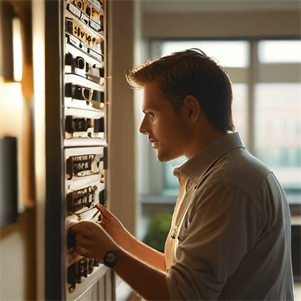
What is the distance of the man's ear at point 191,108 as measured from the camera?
1.17 m

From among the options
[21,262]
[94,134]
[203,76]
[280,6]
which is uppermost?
[280,6]

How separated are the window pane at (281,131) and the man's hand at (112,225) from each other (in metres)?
3.10

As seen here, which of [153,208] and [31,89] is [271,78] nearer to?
[153,208]

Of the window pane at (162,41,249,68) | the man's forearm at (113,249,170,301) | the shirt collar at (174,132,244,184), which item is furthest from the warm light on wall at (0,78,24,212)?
the window pane at (162,41,249,68)

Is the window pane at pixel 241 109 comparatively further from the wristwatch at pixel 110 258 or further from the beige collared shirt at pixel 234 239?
the wristwatch at pixel 110 258

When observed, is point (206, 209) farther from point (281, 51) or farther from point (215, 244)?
point (281, 51)

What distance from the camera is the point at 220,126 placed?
3.99ft

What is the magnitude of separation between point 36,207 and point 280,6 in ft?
11.7

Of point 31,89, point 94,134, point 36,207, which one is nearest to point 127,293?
point 94,134

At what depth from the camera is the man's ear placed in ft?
3.84

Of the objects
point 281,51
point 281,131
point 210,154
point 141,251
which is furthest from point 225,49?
point 210,154

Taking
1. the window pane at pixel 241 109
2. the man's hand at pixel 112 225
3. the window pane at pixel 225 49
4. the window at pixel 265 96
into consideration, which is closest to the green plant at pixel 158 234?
the window at pixel 265 96

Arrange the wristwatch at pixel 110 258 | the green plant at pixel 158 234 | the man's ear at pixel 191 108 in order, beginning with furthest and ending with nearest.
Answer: the green plant at pixel 158 234
the man's ear at pixel 191 108
the wristwatch at pixel 110 258

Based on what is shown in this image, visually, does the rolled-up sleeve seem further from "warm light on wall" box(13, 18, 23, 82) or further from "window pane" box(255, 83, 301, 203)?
"window pane" box(255, 83, 301, 203)
